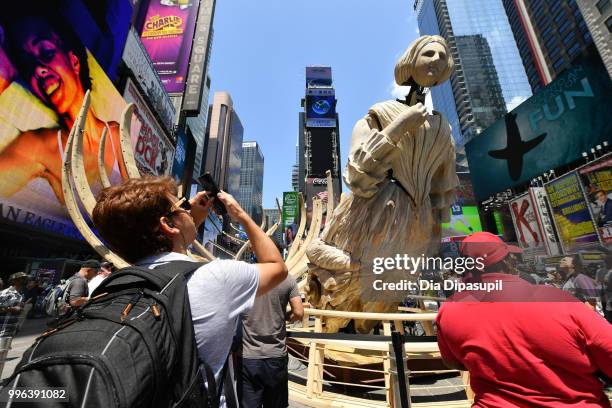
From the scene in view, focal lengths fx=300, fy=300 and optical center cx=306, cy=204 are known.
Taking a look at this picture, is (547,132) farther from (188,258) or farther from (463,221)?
(188,258)

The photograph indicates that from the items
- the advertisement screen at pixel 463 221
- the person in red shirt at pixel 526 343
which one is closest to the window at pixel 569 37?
the advertisement screen at pixel 463 221

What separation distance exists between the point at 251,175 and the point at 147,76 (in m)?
85.3

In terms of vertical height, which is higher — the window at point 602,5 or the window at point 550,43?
the window at point 550,43

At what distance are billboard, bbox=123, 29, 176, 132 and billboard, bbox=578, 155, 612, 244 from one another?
84.8ft

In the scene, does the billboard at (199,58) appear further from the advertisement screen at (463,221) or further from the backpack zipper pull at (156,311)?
the backpack zipper pull at (156,311)

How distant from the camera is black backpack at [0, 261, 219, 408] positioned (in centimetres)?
53

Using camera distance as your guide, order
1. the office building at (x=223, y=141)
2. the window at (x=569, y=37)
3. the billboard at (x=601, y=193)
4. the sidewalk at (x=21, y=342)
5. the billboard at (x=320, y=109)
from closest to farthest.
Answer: the sidewalk at (x=21, y=342) → the billboard at (x=601, y=193) → the window at (x=569, y=37) → the billboard at (x=320, y=109) → the office building at (x=223, y=141)

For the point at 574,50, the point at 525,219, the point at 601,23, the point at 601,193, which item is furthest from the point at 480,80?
the point at 601,193

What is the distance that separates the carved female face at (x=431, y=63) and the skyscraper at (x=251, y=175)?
91805 millimetres

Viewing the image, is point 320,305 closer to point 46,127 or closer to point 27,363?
point 27,363

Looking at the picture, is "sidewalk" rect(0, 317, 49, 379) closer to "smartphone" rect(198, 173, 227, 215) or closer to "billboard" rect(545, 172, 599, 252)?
"smartphone" rect(198, 173, 227, 215)

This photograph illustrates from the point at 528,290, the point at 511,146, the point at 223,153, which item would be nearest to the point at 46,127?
the point at 528,290

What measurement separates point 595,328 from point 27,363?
1753 millimetres

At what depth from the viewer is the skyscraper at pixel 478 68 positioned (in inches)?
2057
